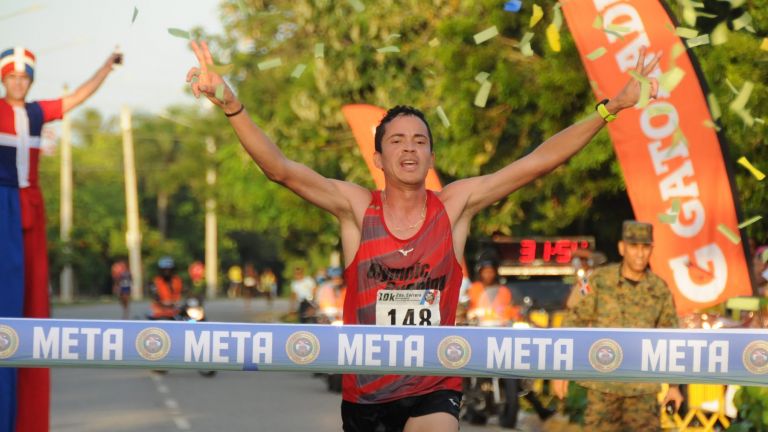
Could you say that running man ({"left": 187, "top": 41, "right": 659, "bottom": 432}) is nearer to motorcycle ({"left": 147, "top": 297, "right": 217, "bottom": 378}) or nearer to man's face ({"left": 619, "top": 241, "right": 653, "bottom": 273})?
man's face ({"left": 619, "top": 241, "right": 653, "bottom": 273})

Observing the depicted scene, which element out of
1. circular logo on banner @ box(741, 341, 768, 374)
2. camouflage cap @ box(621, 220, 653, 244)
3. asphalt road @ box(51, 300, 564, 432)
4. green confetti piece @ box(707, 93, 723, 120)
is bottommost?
asphalt road @ box(51, 300, 564, 432)

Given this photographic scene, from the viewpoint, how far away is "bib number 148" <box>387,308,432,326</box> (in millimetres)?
6152

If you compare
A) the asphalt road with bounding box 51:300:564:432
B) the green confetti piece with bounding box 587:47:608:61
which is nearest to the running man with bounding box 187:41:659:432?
the green confetti piece with bounding box 587:47:608:61

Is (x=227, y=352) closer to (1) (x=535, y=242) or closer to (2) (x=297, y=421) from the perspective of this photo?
(2) (x=297, y=421)

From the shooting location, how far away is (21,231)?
7629 mm

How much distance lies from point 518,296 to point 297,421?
29.9 feet

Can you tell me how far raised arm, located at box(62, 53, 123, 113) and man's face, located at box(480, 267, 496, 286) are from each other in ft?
33.0

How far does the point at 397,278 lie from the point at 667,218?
714 centimetres

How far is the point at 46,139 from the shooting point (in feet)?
26.5

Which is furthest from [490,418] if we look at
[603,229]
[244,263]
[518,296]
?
[244,263]

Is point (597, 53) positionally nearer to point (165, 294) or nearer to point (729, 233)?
point (729, 233)

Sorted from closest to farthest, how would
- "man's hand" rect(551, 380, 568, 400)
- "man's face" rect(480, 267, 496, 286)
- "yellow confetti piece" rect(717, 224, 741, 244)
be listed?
"man's hand" rect(551, 380, 568, 400)
"yellow confetti piece" rect(717, 224, 741, 244)
"man's face" rect(480, 267, 496, 286)

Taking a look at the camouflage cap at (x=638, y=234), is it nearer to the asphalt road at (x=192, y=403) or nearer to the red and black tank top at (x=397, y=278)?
the red and black tank top at (x=397, y=278)

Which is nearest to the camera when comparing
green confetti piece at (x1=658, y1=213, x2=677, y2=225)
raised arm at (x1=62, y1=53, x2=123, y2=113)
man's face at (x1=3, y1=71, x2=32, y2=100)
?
man's face at (x1=3, y1=71, x2=32, y2=100)
